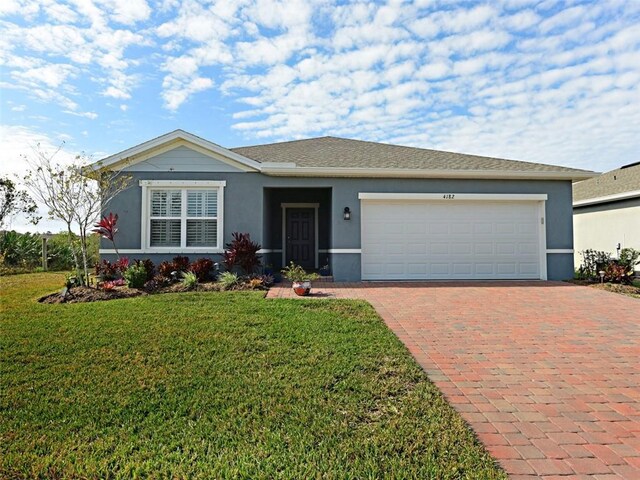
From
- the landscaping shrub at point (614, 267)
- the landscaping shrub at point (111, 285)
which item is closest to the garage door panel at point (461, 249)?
the landscaping shrub at point (614, 267)

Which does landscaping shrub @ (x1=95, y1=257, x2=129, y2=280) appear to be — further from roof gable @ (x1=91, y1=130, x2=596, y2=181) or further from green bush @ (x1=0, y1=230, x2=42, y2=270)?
green bush @ (x1=0, y1=230, x2=42, y2=270)

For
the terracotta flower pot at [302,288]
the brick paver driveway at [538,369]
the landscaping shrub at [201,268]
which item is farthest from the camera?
the landscaping shrub at [201,268]

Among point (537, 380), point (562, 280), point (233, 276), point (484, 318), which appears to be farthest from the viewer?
point (562, 280)

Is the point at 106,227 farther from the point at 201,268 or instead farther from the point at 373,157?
the point at 373,157

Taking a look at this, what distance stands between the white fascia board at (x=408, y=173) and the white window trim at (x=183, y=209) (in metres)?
1.62

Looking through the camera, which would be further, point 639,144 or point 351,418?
point 639,144

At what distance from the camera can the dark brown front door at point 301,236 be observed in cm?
1402

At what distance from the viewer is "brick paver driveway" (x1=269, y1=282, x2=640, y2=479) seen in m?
2.80

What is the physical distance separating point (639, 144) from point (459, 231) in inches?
549

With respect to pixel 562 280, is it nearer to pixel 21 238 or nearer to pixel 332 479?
pixel 332 479

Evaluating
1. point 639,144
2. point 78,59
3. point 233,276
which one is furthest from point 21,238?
point 639,144

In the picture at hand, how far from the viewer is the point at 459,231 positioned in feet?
37.8

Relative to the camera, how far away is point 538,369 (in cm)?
441

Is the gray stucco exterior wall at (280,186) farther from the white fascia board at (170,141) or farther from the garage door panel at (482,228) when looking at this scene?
the garage door panel at (482,228)
